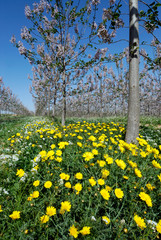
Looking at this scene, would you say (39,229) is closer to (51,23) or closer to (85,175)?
(85,175)

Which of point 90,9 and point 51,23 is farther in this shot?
point 51,23

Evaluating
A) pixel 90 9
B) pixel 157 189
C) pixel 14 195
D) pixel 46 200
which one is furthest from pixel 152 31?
pixel 14 195

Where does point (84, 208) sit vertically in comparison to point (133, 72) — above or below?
below

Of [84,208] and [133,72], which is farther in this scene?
[133,72]

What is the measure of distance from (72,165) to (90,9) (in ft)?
19.4

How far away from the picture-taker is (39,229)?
103 cm

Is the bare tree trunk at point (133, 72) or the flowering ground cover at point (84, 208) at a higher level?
the bare tree trunk at point (133, 72)

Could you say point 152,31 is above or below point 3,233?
above

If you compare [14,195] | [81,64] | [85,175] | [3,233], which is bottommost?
[3,233]

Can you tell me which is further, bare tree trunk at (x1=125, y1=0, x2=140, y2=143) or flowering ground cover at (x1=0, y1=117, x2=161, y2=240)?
bare tree trunk at (x1=125, y1=0, x2=140, y2=143)

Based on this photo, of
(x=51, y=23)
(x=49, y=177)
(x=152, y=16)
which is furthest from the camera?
(x=51, y=23)

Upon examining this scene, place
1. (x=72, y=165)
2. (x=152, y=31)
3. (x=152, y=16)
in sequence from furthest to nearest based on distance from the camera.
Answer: (x=152, y=31), (x=152, y=16), (x=72, y=165)

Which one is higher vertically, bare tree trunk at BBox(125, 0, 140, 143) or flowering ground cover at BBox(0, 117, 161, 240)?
bare tree trunk at BBox(125, 0, 140, 143)

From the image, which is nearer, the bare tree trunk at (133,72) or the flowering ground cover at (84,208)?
the flowering ground cover at (84,208)
